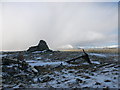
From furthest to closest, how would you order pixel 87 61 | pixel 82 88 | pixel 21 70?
1. pixel 87 61
2. pixel 21 70
3. pixel 82 88

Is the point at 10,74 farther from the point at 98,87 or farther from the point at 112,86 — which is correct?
the point at 112,86

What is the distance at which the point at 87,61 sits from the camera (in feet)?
46.4

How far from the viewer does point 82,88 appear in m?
6.57

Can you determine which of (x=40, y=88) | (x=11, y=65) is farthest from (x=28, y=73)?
(x=40, y=88)

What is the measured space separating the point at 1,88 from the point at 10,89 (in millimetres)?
627

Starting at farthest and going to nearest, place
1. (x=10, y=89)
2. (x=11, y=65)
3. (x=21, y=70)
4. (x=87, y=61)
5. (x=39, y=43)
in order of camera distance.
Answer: (x=39, y=43) → (x=87, y=61) → (x=11, y=65) → (x=21, y=70) → (x=10, y=89)

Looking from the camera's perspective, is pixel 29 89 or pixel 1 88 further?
pixel 1 88

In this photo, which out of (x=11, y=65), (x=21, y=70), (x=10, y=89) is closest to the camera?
(x=10, y=89)

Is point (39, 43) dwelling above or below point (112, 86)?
above

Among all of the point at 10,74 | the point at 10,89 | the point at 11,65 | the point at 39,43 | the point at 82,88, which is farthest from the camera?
the point at 39,43

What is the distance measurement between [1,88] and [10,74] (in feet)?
9.72

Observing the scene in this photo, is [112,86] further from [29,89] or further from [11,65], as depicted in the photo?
[11,65]

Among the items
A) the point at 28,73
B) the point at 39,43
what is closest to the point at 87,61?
the point at 28,73

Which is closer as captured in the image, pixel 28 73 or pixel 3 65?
pixel 28 73
